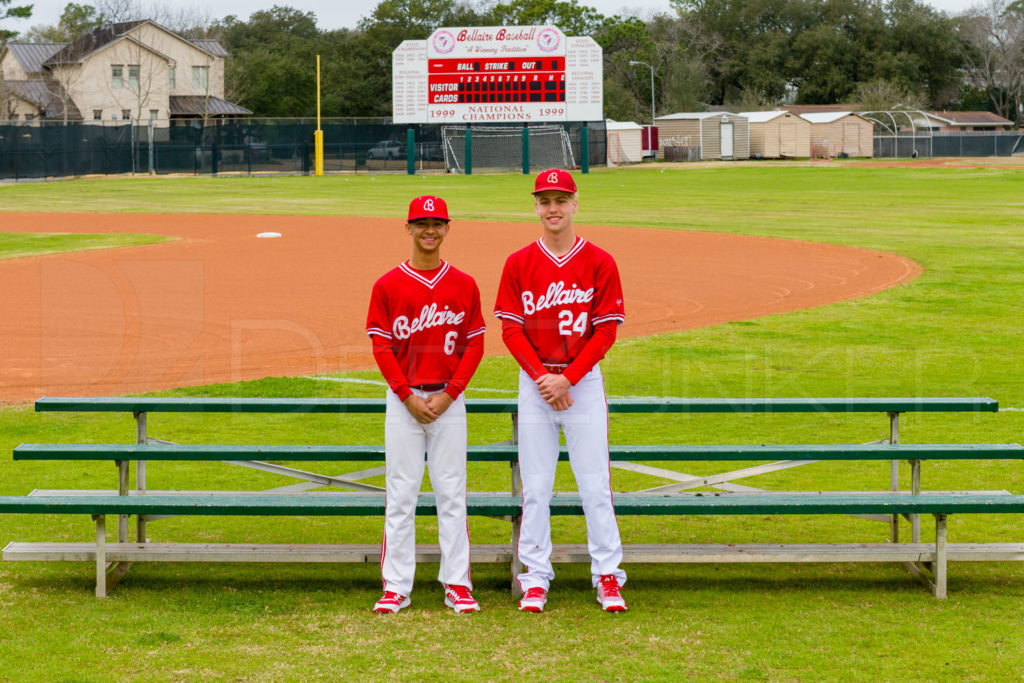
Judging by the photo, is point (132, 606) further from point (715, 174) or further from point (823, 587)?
point (715, 174)

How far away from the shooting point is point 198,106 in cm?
8169

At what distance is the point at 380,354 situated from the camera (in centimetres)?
521

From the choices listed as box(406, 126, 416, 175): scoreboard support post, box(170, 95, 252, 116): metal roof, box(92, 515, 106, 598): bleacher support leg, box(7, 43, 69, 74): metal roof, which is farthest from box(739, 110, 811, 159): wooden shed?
box(92, 515, 106, 598): bleacher support leg

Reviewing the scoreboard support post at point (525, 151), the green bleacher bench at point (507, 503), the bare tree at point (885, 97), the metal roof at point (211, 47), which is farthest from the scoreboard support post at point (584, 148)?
the green bleacher bench at point (507, 503)

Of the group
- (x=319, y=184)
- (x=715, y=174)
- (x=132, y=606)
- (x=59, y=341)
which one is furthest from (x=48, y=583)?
(x=715, y=174)

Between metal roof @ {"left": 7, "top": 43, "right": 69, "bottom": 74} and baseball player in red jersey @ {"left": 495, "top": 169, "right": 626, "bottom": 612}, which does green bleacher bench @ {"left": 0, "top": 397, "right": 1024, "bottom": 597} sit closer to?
baseball player in red jersey @ {"left": 495, "top": 169, "right": 626, "bottom": 612}

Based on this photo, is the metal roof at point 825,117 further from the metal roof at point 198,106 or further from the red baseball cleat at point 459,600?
the red baseball cleat at point 459,600

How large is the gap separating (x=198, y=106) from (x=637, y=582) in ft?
266

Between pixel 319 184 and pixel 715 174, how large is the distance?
61.0 ft

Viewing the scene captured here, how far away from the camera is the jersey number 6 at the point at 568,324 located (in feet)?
17.3

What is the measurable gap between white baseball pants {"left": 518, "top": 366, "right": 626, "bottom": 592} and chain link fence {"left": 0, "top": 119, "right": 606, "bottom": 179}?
48.5 metres

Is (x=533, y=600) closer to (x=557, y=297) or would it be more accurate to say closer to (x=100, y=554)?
(x=557, y=297)

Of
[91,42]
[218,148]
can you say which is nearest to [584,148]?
[218,148]

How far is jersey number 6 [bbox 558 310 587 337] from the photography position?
527 centimetres
